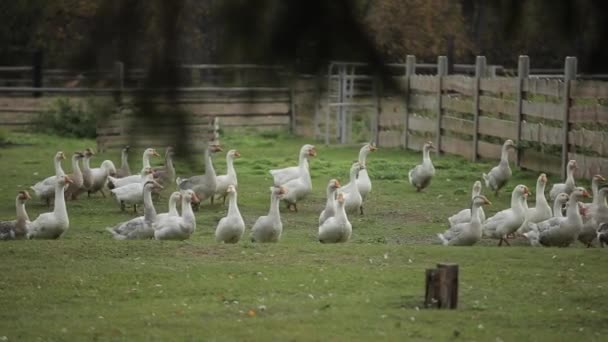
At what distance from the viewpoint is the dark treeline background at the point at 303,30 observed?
245 cm

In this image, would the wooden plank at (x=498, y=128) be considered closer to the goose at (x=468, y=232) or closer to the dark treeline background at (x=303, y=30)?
the goose at (x=468, y=232)

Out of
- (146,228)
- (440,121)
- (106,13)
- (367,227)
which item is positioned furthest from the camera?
(440,121)

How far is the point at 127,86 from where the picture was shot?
8.35 ft

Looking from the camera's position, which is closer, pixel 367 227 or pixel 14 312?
pixel 14 312

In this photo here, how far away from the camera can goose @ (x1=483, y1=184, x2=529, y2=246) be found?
13789 mm

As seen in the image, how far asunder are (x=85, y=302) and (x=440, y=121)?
50.3ft

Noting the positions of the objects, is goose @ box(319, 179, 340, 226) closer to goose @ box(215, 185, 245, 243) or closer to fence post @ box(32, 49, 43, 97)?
goose @ box(215, 185, 245, 243)

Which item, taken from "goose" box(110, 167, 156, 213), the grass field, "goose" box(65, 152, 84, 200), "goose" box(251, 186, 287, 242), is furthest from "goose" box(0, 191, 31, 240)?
"goose" box(65, 152, 84, 200)

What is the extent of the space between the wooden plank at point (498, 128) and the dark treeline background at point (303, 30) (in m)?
19.1

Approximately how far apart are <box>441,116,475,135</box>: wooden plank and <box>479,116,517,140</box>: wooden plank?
314 mm

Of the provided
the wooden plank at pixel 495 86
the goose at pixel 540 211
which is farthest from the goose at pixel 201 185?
the wooden plank at pixel 495 86

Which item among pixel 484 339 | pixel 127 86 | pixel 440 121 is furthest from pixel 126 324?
pixel 440 121

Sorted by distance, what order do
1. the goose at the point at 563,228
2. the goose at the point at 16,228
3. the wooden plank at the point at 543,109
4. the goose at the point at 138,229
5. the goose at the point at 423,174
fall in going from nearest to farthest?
1. the goose at the point at 563,228
2. the goose at the point at 16,228
3. the goose at the point at 138,229
4. the wooden plank at the point at 543,109
5. the goose at the point at 423,174

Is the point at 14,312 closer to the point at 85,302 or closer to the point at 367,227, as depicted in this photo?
the point at 85,302
